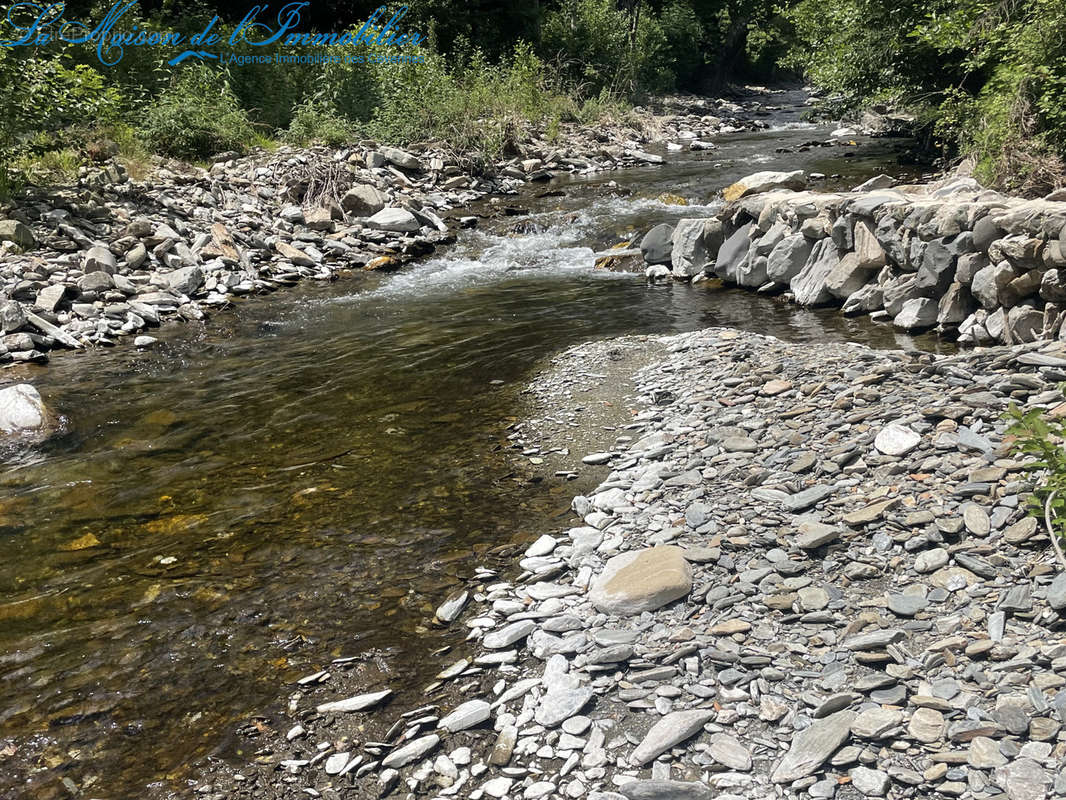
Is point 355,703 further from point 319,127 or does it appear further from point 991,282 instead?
point 319,127

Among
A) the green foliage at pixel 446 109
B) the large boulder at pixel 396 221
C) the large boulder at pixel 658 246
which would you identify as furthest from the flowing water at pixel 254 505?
the green foliage at pixel 446 109

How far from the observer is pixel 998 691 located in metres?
3.15

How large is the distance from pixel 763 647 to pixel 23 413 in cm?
748

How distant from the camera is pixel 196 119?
61.1ft

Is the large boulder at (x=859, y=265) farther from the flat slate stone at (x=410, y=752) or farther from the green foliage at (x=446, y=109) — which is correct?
the green foliage at (x=446, y=109)

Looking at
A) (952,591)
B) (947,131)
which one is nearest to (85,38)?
(947,131)

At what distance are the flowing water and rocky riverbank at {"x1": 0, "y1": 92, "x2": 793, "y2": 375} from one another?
0.98 metres

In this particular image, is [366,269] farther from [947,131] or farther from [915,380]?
[947,131]

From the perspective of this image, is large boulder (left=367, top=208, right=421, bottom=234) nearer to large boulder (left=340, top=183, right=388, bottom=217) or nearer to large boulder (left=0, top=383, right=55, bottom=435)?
large boulder (left=340, top=183, right=388, bottom=217)

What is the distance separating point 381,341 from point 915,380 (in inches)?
257

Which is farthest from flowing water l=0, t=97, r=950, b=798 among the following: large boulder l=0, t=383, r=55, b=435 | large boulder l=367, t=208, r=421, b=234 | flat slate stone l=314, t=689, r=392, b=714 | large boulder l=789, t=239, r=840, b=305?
large boulder l=367, t=208, r=421, b=234

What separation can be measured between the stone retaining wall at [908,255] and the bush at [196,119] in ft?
40.0

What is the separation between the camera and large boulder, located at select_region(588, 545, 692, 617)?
421 centimetres

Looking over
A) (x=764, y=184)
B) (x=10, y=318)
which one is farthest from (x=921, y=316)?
(x=10, y=318)
